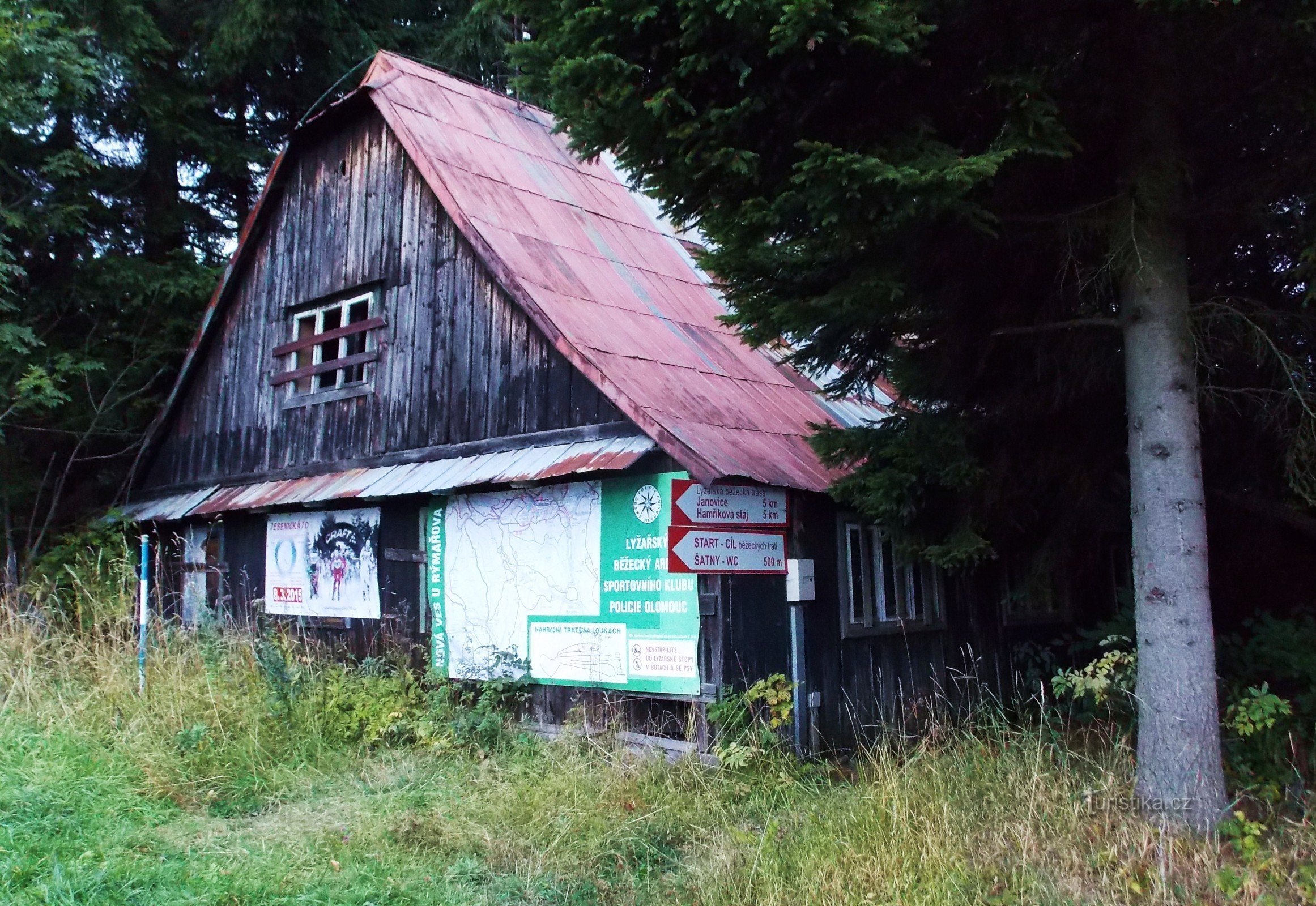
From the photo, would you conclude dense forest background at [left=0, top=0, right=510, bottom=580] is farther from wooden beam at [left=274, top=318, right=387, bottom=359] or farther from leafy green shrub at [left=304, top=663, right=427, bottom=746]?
leafy green shrub at [left=304, top=663, right=427, bottom=746]

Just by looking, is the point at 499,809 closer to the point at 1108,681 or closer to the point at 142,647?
the point at 1108,681

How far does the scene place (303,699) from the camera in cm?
816

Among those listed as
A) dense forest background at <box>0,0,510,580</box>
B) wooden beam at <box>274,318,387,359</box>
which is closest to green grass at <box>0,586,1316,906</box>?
wooden beam at <box>274,318,387,359</box>

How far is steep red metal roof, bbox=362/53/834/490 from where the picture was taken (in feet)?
26.2

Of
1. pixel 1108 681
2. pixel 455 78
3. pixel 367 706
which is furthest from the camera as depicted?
pixel 455 78

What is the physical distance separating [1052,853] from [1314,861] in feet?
3.88

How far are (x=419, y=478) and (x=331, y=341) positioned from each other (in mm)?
2941

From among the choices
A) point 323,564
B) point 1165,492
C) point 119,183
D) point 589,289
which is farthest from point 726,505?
point 119,183

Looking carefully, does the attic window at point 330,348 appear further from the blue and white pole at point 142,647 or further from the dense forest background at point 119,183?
the blue and white pole at point 142,647

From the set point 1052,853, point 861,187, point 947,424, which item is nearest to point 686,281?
point 947,424

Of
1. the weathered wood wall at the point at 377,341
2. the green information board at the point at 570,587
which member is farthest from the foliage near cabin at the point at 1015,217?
the weathered wood wall at the point at 377,341

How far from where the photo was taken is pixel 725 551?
7527 millimetres

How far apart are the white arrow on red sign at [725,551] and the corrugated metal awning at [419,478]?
2.20 feet

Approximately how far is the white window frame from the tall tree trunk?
7463 mm
